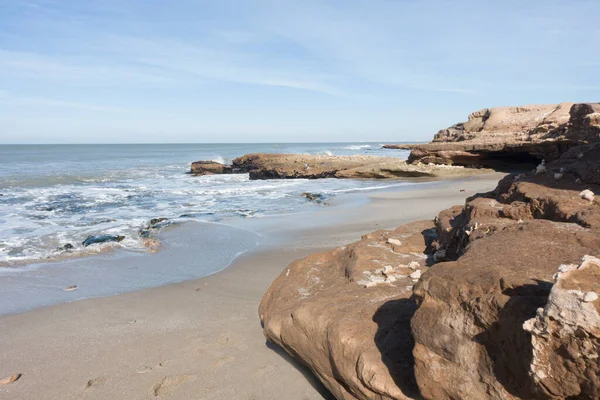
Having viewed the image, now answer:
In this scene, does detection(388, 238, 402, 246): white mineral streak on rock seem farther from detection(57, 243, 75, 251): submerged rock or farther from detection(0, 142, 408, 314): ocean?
detection(57, 243, 75, 251): submerged rock

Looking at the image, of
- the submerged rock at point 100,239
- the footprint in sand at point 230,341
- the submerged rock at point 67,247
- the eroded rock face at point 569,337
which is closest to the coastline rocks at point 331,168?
the submerged rock at point 100,239

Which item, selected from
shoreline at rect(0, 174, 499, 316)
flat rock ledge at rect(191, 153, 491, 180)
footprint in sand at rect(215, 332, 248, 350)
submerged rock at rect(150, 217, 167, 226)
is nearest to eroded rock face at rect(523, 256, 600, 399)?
footprint in sand at rect(215, 332, 248, 350)

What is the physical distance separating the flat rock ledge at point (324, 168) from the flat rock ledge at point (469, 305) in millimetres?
16560

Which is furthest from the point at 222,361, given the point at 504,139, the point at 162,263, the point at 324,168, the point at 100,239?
the point at 324,168

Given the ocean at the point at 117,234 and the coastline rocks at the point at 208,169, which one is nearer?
the ocean at the point at 117,234

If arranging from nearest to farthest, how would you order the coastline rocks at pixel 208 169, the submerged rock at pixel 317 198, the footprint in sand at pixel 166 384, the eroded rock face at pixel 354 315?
the eroded rock face at pixel 354 315 → the footprint in sand at pixel 166 384 → the submerged rock at pixel 317 198 → the coastline rocks at pixel 208 169

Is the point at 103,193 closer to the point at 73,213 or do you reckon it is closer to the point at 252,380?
the point at 73,213

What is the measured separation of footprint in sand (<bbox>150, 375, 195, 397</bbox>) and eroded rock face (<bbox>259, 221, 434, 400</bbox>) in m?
0.68

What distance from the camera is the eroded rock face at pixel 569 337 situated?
1.47 meters

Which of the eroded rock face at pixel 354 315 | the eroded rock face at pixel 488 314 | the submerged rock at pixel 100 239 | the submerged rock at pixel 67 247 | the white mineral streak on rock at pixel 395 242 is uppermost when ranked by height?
the eroded rock face at pixel 488 314

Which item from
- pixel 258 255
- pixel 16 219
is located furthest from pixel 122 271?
pixel 16 219

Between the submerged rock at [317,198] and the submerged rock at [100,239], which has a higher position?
the submerged rock at [100,239]

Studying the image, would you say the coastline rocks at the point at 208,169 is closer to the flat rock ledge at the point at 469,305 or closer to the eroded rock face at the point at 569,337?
the flat rock ledge at the point at 469,305

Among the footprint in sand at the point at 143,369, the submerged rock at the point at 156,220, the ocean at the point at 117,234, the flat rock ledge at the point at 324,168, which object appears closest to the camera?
the footprint in sand at the point at 143,369
